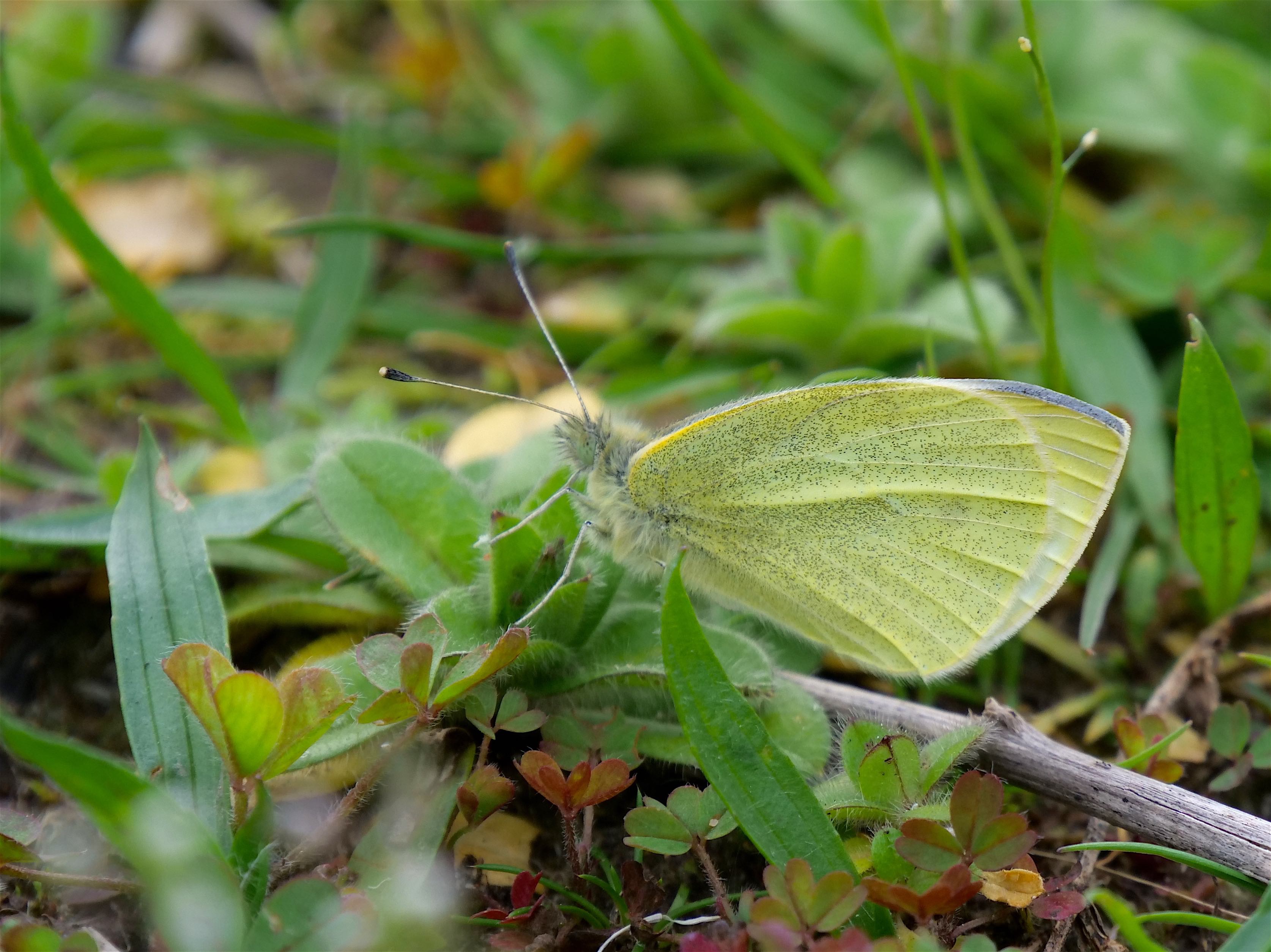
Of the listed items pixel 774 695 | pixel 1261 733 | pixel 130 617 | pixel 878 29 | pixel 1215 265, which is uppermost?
pixel 878 29

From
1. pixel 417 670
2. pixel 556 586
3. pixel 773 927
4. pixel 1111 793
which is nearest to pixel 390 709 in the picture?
pixel 417 670

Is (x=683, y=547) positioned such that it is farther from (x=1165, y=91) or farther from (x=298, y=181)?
(x=298, y=181)

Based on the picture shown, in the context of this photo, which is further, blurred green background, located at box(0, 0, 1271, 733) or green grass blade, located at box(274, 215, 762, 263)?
green grass blade, located at box(274, 215, 762, 263)

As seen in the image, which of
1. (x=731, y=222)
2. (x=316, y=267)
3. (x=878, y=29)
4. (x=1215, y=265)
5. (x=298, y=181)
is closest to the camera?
(x=878, y=29)

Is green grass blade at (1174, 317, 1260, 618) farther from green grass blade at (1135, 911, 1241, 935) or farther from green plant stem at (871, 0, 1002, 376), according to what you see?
green grass blade at (1135, 911, 1241, 935)

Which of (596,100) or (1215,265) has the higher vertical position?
(596,100)

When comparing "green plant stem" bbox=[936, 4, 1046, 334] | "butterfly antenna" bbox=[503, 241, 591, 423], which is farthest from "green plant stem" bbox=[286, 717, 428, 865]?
"green plant stem" bbox=[936, 4, 1046, 334]

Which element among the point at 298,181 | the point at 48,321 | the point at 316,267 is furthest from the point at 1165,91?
the point at 48,321
